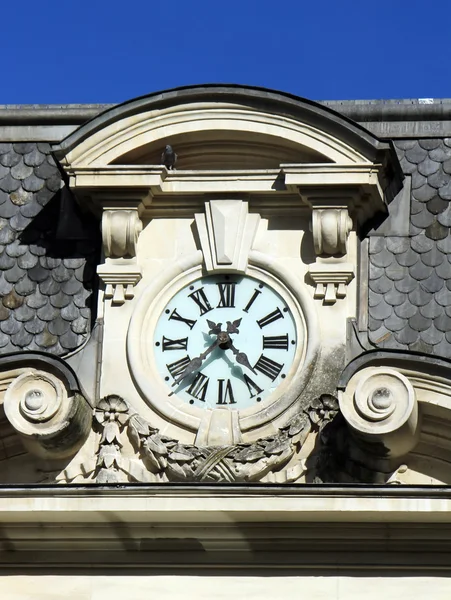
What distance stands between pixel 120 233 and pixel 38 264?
77 cm

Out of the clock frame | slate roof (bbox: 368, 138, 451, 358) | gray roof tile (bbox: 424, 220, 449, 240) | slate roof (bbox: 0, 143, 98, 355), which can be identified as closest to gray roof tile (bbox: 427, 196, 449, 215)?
slate roof (bbox: 368, 138, 451, 358)

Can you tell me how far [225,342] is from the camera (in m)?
17.0

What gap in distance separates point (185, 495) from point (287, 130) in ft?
9.33

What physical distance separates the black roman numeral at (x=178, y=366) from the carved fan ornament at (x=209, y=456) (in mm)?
466

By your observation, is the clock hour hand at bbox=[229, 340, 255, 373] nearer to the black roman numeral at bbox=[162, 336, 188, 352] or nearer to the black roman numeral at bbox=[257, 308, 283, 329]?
the black roman numeral at bbox=[257, 308, 283, 329]

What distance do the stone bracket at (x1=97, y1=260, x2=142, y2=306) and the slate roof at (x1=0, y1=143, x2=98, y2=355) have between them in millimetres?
220

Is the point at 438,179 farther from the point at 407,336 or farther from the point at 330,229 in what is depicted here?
the point at 407,336

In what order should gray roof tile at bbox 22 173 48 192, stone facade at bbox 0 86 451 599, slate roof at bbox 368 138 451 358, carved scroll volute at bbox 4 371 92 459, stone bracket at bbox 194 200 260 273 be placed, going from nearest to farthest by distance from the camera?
stone facade at bbox 0 86 451 599 < carved scroll volute at bbox 4 371 92 459 < slate roof at bbox 368 138 451 358 < stone bracket at bbox 194 200 260 273 < gray roof tile at bbox 22 173 48 192

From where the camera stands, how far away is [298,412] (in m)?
16.8

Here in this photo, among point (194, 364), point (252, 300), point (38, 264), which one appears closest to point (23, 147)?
point (38, 264)

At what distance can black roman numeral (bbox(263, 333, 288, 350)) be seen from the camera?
1705cm
